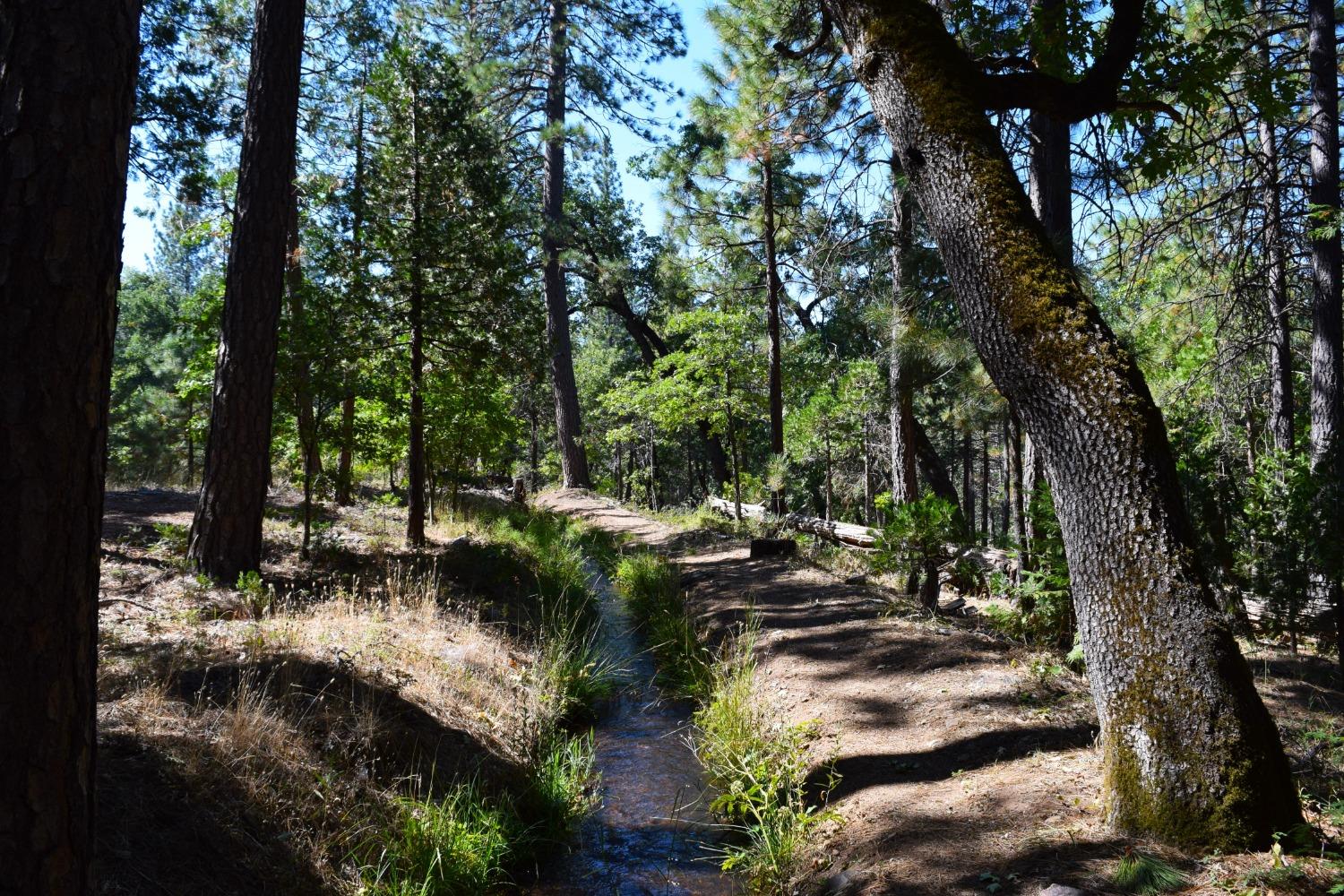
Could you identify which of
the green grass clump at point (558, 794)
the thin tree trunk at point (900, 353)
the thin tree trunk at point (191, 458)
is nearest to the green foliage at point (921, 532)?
the thin tree trunk at point (900, 353)

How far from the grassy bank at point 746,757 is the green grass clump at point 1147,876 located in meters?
1.45

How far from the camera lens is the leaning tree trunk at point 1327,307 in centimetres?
586

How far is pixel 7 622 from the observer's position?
1.78m

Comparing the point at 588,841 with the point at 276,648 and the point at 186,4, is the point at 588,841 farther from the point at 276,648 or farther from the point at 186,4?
the point at 186,4

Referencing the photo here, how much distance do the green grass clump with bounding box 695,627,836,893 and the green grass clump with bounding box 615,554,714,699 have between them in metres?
0.68

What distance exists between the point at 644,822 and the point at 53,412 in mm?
3997

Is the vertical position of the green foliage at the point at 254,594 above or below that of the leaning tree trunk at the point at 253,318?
below

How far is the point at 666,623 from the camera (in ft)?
27.5

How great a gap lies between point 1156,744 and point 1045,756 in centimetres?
122

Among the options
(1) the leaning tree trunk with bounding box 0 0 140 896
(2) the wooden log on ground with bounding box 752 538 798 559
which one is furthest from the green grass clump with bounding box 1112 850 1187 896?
(2) the wooden log on ground with bounding box 752 538 798 559

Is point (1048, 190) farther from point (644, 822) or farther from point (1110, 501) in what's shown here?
point (644, 822)

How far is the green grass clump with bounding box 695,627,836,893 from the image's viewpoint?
3828mm

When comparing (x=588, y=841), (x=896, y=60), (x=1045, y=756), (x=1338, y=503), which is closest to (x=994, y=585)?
(x=1338, y=503)

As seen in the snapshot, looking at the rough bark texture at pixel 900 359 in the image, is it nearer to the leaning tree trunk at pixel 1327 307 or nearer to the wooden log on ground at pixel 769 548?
the wooden log on ground at pixel 769 548
